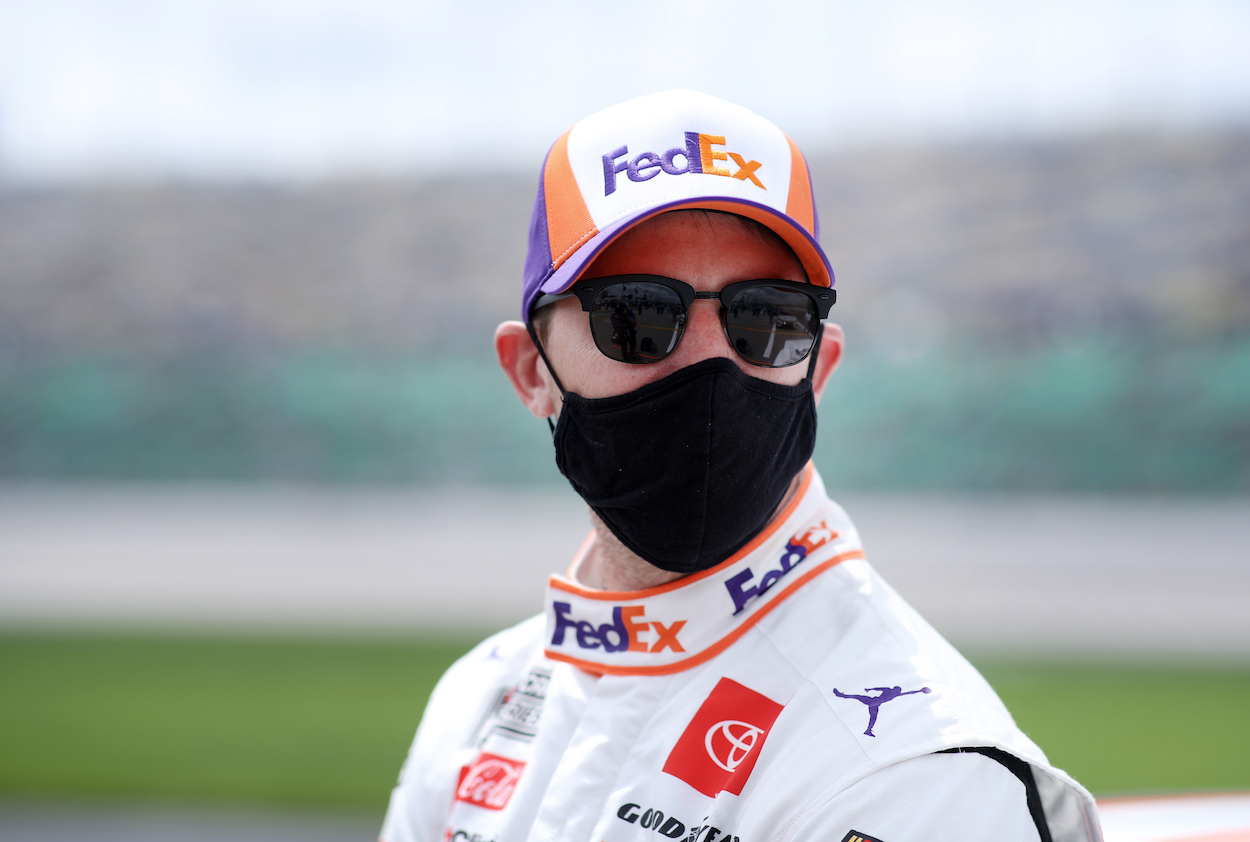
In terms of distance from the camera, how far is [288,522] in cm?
1195

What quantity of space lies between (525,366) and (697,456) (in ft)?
1.20

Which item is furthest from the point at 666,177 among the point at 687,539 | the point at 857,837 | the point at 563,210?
the point at 857,837

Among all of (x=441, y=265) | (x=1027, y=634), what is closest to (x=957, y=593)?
(x=1027, y=634)

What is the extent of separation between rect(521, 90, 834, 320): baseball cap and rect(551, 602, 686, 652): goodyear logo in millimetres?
475

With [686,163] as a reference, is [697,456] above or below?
below

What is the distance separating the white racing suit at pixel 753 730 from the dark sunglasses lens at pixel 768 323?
0.21m

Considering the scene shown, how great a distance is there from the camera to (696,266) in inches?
55.2

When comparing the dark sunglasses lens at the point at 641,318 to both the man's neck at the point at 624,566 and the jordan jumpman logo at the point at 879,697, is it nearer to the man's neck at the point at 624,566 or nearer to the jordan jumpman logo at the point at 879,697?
the man's neck at the point at 624,566

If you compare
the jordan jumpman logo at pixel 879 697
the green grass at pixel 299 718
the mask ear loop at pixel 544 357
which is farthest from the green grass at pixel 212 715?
the jordan jumpman logo at pixel 879 697

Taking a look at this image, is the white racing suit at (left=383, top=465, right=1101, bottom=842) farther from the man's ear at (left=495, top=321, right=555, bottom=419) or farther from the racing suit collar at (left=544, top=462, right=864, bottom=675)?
the man's ear at (left=495, top=321, right=555, bottom=419)

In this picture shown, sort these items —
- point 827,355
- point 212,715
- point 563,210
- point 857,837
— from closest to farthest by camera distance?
1. point 857,837
2. point 563,210
3. point 827,355
4. point 212,715

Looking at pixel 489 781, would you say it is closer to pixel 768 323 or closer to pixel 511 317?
pixel 768 323

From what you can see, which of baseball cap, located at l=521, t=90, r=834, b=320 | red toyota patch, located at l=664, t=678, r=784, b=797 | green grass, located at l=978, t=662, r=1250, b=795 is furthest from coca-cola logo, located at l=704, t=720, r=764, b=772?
green grass, located at l=978, t=662, r=1250, b=795

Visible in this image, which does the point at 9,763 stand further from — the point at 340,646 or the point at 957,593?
→ the point at 957,593
